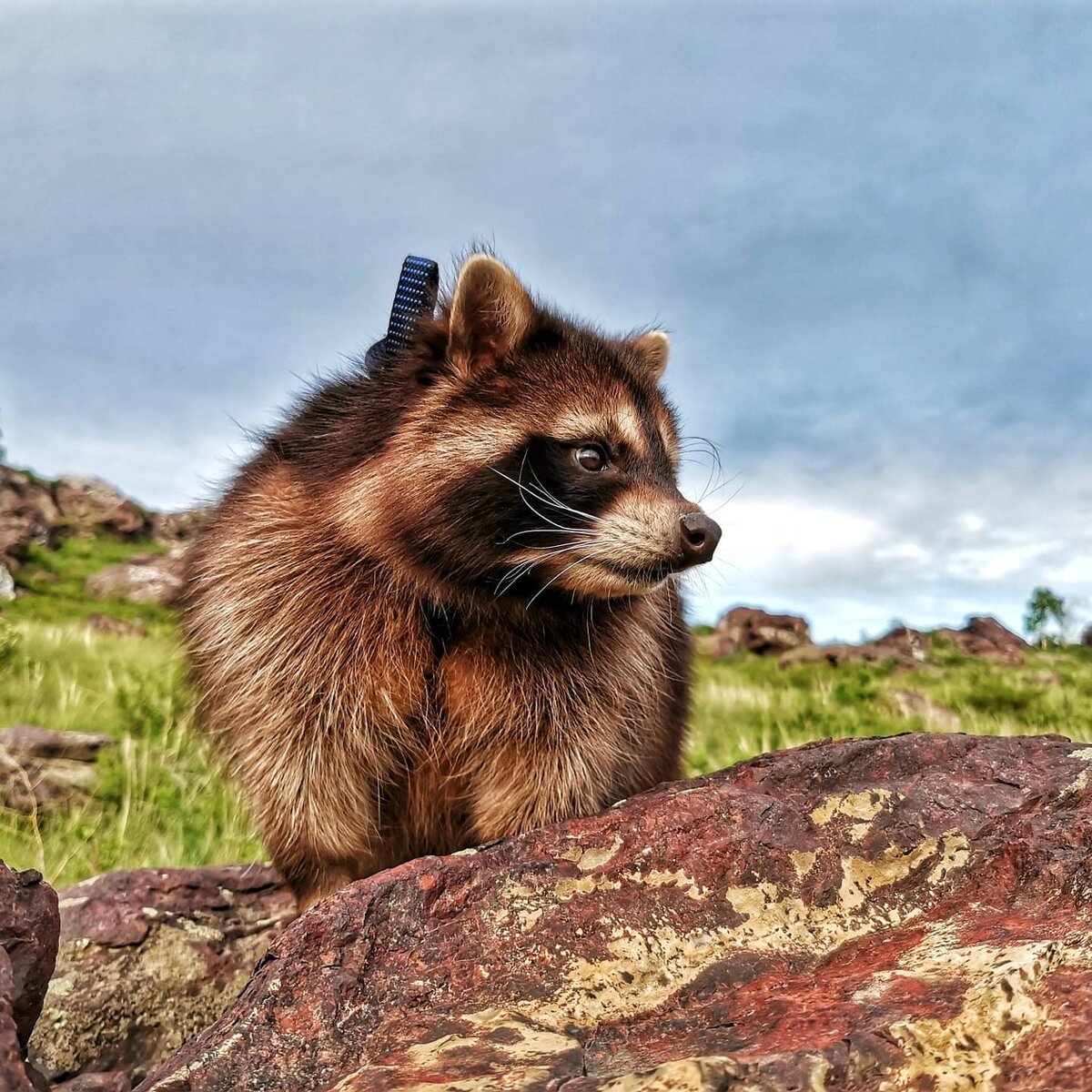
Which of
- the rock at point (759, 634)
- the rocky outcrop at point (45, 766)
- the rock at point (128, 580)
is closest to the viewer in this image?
the rocky outcrop at point (45, 766)

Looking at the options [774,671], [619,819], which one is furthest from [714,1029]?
[774,671]

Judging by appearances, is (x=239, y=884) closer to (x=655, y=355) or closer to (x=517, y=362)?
(x=517, y=362)

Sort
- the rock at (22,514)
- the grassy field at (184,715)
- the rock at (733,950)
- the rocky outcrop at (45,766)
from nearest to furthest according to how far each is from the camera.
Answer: the rock at (733,950), the grassy field at (184,715), the rocky outcrop at (45,766), the rock at (22,514)

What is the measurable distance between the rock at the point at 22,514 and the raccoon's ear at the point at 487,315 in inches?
1134

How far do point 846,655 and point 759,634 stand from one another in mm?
2626

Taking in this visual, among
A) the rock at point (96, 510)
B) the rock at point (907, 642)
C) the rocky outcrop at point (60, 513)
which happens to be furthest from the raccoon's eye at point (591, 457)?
the rock at point (96, 510)

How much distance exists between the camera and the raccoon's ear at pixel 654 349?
5160 millimetres

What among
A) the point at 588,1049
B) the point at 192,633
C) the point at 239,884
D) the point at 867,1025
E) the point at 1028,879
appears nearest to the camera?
the point at 867,1025

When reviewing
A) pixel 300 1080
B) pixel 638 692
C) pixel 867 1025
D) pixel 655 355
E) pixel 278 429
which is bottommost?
pixel 300 1080

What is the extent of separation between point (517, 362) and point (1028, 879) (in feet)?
8.54

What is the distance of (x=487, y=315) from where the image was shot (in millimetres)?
4266

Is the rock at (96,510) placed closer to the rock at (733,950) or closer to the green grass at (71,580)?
the green grass at (71,580)

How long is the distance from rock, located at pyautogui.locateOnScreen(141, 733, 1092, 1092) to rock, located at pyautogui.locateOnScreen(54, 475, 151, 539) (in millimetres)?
37239

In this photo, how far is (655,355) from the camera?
5.27 meters
